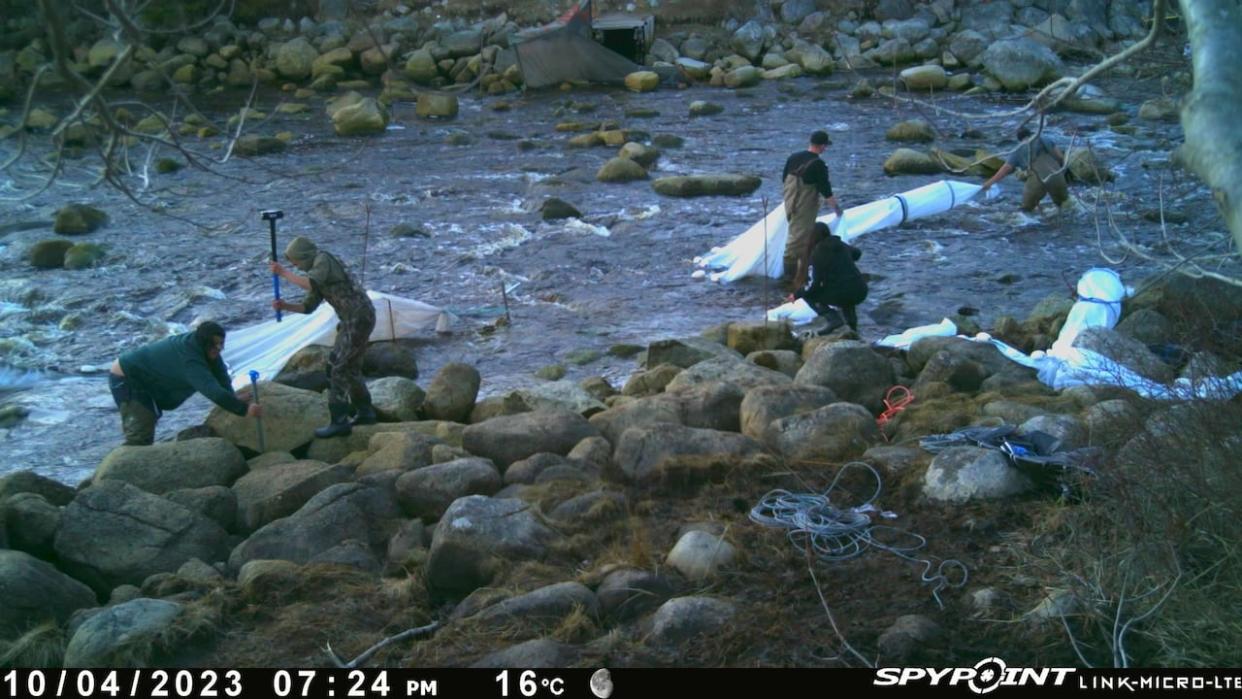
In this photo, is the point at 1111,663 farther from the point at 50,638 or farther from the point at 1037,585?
the point at 50,638

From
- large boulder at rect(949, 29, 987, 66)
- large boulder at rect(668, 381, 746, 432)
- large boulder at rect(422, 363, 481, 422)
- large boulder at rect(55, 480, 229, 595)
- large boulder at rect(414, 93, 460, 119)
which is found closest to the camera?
large boulder at rect(55, 480, 229, 595)

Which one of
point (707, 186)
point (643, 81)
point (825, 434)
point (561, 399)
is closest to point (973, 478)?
point (825, 434)

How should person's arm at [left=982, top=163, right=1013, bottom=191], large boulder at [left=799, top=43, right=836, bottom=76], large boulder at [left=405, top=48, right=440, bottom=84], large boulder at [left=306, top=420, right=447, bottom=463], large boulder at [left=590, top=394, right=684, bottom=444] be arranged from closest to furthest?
large boulder at [left=590, top=394, right=684, bottom=444] → large boulder at [left=306, top=420, right=447, bottom=463] → person's arm at [left=982, top=163, right=1013, bottom=191] → large boulder at [left=799, top=43, right=836, bottom=76] → large boulder at [left=405, top=48, right=440, bottom=84]

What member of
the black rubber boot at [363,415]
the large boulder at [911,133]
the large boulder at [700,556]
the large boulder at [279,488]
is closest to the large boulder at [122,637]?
the large boulder at [279,488]

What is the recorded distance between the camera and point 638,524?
704 centimetres

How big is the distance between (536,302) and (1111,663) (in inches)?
416

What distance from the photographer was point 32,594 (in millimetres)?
6344

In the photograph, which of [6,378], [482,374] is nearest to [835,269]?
[482,374]

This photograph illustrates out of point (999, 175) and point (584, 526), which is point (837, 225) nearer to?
point (999, 175)

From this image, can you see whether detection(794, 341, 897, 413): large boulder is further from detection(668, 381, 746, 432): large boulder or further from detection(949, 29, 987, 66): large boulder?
detection(949, 29, 987, 66): large boulder

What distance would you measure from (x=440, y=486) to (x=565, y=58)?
900 inches

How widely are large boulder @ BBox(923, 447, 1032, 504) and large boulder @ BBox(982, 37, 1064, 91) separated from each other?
21580 millimetres

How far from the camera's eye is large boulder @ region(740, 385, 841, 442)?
334 inches

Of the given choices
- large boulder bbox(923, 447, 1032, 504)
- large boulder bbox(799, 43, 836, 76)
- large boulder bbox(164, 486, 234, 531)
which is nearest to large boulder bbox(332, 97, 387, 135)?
large boulder bbox(799, 43, 836, 76)
